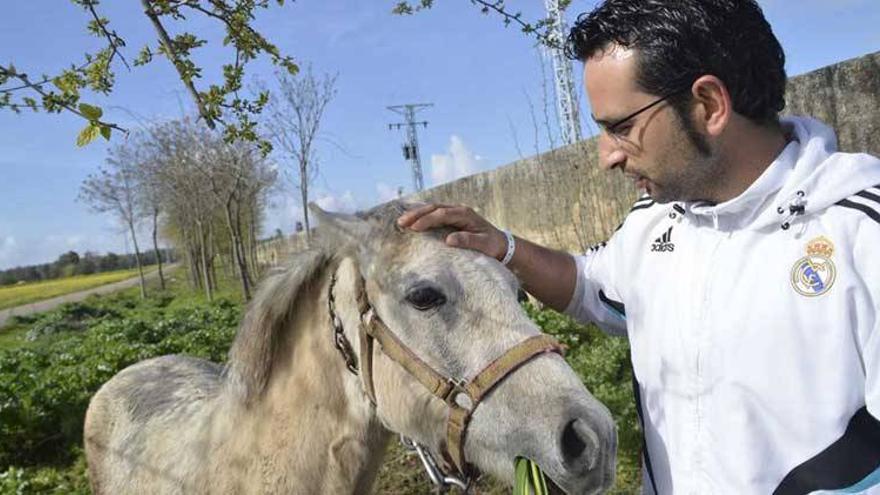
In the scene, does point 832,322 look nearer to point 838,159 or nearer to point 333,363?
point 838,159

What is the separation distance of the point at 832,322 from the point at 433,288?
1.01 metres

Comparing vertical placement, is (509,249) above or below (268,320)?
above

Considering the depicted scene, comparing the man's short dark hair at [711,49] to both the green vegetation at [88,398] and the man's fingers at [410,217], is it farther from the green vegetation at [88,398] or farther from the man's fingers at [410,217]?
the green vegetation at [88,398]

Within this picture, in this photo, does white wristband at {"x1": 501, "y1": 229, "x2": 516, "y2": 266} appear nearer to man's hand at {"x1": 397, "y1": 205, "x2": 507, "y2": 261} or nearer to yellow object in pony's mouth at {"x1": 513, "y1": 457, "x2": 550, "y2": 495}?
man's hand at {"x1": 397, "y1": 205, "x2": 507, "y2": 261}

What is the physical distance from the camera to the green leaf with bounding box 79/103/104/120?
6.70 feet

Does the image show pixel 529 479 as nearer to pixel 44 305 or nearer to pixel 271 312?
pixel 271 312

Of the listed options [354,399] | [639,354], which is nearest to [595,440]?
[639,354]

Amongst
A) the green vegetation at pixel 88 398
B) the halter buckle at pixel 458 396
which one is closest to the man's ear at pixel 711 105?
the halter buckle at pixel 458 396

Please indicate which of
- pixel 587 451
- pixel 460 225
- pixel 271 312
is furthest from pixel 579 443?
pixel 271 312

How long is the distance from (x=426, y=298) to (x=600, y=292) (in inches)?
27.1

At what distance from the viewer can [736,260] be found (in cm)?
153

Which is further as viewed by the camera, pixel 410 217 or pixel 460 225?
pixel 460 225

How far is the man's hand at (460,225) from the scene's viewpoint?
1948 millimetres

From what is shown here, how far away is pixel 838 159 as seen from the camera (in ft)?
4.70
